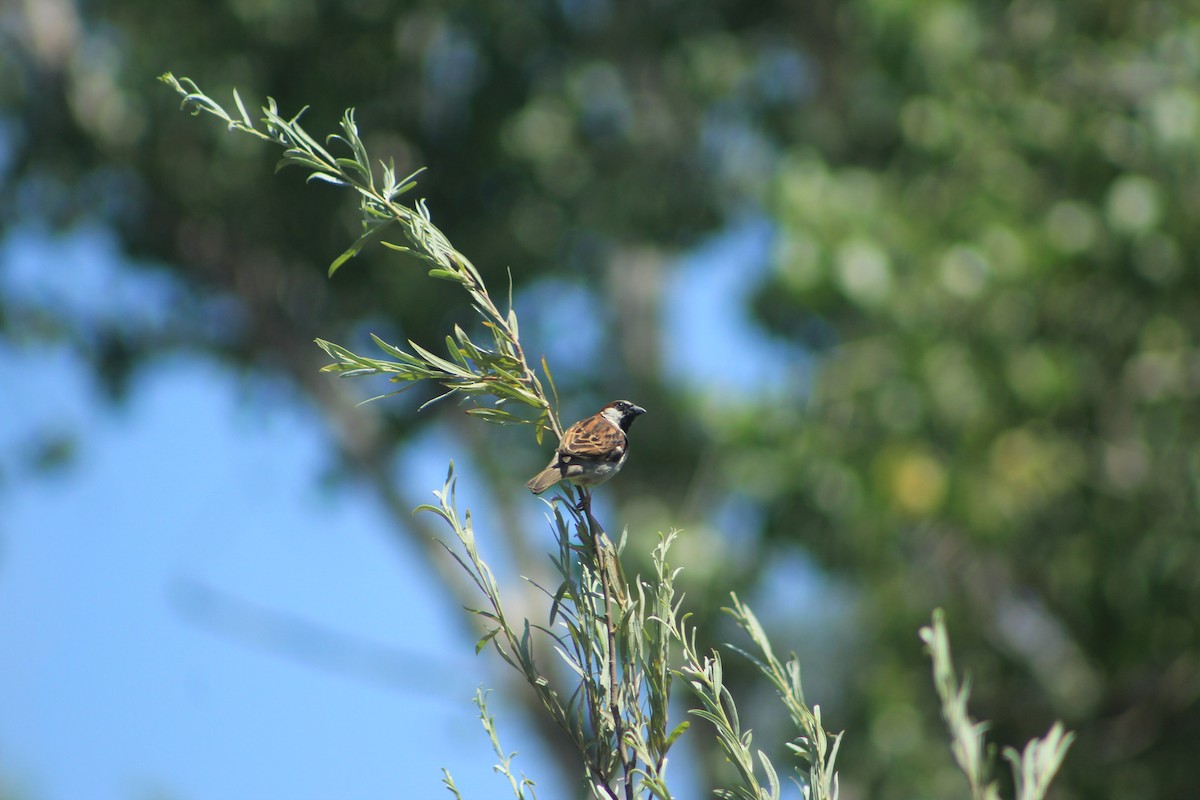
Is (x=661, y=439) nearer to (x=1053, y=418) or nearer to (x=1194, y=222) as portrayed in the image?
(x=1053, y=418)

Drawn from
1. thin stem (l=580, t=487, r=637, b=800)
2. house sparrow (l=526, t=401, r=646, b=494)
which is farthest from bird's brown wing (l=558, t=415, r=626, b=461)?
thin stem (l=580, t=487, r=637, b=800)

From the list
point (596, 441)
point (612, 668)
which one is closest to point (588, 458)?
point (596, 441)

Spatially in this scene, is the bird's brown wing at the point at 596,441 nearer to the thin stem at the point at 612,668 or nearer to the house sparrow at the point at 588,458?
the house sparrow at the point at 588,458

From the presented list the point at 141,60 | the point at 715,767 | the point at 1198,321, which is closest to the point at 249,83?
the point at 141,60

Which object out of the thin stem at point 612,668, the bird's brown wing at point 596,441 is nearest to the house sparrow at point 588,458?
the bird's brown wing at point 596,441

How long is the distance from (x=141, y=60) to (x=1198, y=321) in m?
8.44

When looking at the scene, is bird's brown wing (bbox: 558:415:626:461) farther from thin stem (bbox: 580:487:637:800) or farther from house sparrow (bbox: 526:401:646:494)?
thin stem (bbox: 580:487:637:800)

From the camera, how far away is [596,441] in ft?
10.6

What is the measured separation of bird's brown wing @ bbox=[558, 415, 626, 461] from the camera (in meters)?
3.16

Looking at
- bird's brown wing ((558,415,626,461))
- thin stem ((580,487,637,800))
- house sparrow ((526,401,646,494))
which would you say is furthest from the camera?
bird's brown wing ((558,415,626,461))

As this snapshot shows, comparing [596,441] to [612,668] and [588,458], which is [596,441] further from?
[612,668]

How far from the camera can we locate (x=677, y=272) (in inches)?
537

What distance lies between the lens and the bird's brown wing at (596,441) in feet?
10.4

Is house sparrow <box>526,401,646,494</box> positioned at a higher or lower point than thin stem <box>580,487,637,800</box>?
lower
